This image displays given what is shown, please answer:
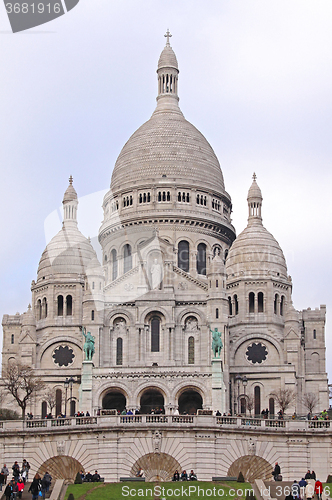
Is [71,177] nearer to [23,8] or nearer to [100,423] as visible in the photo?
[100,423]

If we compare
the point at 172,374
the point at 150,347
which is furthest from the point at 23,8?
the point at 150,347

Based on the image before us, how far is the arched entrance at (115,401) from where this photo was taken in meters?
87.6

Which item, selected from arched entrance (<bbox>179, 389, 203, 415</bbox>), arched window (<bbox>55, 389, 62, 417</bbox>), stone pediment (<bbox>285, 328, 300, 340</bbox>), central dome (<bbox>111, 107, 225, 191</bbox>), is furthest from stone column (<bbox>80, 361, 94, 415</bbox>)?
central dome (<bbox>111, 107, 225, 191</bbox>)

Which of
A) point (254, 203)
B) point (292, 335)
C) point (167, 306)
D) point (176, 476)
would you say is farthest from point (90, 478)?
point (254, 203)

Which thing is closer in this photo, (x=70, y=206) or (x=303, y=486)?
(x=303, y=486)

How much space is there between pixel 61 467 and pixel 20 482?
877 cm

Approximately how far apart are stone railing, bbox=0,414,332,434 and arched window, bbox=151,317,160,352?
3381 cm

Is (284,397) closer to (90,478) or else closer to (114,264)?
(114,264)

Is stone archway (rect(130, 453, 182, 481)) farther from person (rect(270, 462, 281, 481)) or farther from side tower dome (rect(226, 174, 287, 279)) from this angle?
side tower dome (rect(226, 174, 287, 279))

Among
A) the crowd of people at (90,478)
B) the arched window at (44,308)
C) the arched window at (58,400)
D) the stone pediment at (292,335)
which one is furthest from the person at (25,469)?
the arched window at (44,308)

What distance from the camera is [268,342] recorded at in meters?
97.3

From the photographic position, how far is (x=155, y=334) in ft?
306

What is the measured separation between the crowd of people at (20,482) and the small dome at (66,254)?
157 feet

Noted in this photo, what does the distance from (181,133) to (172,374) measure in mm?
34570
